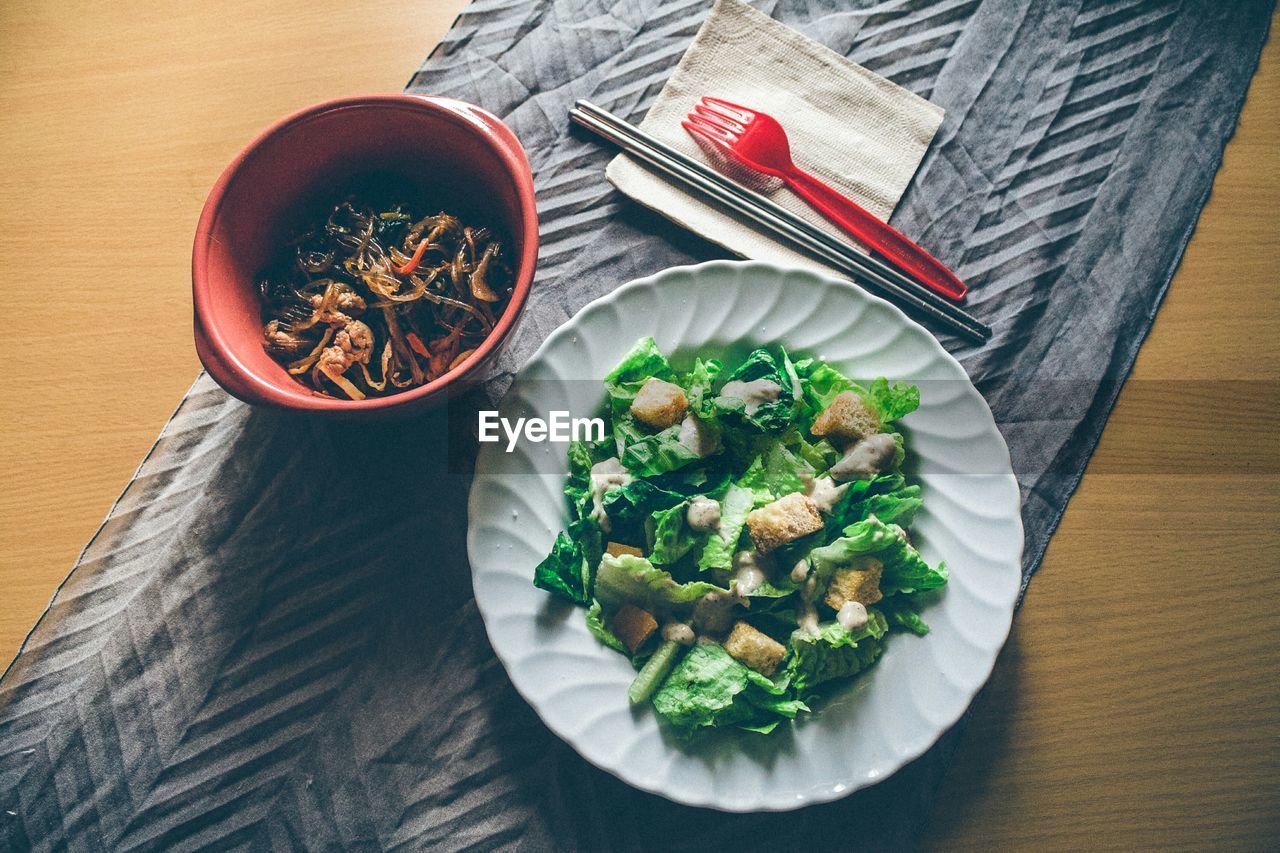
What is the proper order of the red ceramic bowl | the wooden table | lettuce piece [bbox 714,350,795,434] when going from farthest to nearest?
the wooden table → lettuce piece [bbox 714,350,795,434] → the red ceramic bowl

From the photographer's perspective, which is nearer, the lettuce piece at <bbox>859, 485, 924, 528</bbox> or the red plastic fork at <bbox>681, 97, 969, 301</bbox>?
the lettuce piece at <bbox>859, 485, 924, 528</bbox>

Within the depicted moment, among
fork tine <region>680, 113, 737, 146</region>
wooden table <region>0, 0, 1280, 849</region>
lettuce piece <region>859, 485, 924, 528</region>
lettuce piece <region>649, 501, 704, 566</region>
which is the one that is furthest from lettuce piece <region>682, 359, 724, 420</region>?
wooden table <region>0, 0, 1280, 849</region>

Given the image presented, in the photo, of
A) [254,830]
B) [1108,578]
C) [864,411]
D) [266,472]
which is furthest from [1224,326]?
[254,830]

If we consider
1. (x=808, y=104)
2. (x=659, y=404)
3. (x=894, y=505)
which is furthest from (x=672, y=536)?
(x=808, y=104)

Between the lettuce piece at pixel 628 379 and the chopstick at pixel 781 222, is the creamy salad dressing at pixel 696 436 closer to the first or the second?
the lettuce piece at pixel 628 379

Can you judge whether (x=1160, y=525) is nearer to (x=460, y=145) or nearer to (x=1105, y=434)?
(x=1105, y=434)

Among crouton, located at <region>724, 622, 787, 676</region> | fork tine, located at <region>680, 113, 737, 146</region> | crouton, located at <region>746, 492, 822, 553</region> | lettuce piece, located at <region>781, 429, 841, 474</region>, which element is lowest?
crouton, located at <region>724, 622, 787, 676</region>

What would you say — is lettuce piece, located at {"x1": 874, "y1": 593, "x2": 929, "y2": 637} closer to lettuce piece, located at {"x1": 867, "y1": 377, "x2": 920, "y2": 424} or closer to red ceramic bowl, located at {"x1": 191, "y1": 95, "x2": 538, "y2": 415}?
lettuce piece, located at {"x1": 867, "y1": 377, "x2": 920, "y2": 424}
